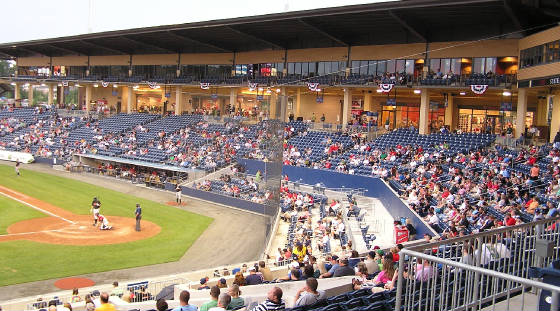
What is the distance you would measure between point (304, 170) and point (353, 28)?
1197cm

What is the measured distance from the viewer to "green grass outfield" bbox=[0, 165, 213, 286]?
19.1m

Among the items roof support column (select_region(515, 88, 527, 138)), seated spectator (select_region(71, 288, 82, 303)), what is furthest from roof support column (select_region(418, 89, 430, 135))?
seated spectator (select_region(71, 288, 82, 303))

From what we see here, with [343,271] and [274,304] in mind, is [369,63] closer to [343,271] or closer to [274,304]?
[343,271]

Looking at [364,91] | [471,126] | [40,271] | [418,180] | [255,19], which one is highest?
[255,19]

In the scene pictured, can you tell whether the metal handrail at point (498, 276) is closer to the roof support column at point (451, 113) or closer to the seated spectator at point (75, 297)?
the seated spectator at point (75, 297)

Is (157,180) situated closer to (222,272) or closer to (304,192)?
(304,192)

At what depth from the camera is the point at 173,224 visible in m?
27.5

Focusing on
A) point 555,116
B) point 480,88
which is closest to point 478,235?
point 555,116

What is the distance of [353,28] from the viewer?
126 feet

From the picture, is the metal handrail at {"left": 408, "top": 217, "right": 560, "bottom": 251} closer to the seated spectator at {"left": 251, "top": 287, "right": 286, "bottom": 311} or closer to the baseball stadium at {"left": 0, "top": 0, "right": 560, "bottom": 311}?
the baseball stadium at {"left": 0, "top": 0, "right": 560, "bottom": 311}

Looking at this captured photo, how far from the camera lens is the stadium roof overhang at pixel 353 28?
30234 millimetres

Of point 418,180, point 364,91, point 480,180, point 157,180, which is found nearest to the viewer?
point 480,180

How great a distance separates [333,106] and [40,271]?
33.4 m

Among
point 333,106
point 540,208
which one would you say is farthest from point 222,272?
point 333,106
